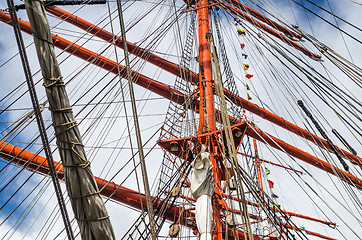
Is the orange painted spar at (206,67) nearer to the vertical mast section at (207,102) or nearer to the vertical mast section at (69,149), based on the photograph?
the vertical mast section at (207,102)

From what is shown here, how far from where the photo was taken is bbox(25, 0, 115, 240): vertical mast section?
2.20m

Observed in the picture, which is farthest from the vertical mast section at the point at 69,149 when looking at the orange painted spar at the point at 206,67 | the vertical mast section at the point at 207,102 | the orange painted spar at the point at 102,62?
the orange painted spar at the point at 102,62

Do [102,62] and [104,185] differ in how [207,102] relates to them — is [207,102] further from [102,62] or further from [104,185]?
[102,62]

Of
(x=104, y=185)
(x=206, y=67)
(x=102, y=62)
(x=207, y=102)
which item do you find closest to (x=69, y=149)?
(x=104, y=185)

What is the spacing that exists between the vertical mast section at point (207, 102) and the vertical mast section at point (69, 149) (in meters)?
2.90

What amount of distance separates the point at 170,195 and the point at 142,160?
13.7 ft

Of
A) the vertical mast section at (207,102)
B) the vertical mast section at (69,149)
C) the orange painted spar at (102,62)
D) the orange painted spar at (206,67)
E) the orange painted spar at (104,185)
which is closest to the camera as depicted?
the vertical mast section at (69,149)

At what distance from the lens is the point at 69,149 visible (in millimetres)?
2252

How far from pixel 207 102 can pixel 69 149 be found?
5072 mm

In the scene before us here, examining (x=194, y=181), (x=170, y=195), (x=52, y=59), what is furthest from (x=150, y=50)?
(x=52, y=59)

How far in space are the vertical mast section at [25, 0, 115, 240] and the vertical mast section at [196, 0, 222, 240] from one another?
9.52ft

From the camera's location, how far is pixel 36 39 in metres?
2.24

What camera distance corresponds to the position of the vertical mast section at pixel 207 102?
5843mm

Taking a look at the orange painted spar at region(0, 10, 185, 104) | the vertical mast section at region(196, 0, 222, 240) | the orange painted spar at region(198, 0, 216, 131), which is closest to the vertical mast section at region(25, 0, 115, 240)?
the vertical mast section at region(196, 0, 222, 240)
